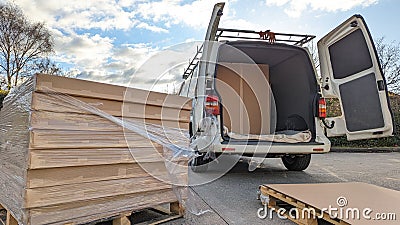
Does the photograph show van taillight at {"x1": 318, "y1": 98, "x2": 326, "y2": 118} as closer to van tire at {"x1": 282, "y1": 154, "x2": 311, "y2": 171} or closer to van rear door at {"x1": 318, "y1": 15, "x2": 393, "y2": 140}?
van rear door at {"x1": 318, "y1": 15, "x2": 393, "y2": 140}

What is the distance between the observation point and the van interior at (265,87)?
4047 mm

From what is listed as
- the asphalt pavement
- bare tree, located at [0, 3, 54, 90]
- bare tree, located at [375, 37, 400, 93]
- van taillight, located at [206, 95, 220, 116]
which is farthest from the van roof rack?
bare tree, located at [0, 3, 54, 90]

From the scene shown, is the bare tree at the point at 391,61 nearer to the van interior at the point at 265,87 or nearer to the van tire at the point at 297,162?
the van interior at the point at 265,87

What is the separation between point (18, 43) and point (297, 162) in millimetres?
13072

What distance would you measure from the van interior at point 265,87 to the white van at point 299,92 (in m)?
0.02

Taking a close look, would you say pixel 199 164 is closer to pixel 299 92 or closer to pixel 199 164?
pixel 199 164

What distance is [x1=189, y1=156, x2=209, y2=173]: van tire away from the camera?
4.19 metres

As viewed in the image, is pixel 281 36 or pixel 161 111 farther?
pixel 281 36

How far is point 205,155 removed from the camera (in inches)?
158

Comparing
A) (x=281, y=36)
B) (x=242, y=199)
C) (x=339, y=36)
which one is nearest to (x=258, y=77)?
(x=281, y=36)

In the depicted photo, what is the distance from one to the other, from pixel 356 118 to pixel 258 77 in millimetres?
2488

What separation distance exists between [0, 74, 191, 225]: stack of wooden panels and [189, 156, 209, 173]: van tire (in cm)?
192

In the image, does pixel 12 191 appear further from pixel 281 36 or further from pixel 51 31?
pixel 51 31

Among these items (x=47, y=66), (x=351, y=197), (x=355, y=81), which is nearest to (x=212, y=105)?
(x=355, y=81)
